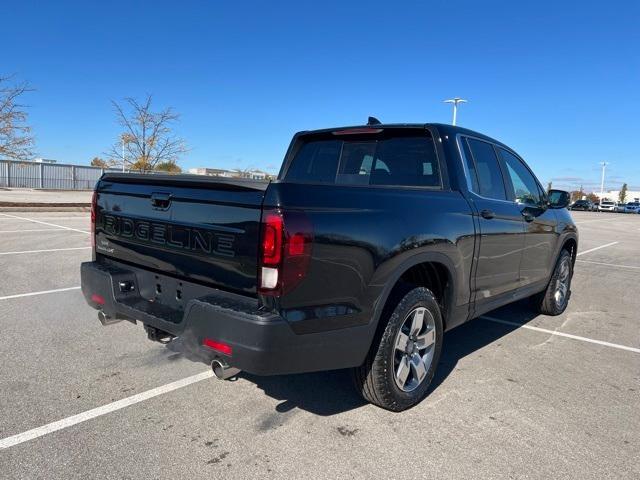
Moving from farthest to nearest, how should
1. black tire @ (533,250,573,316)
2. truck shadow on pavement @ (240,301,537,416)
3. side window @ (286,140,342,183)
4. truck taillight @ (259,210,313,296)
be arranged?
black tire @ (533,250,573,316) → side window @ (286,140,342,183) → truck shadow on pavement @ (240,301,537,416) → truck taillight @ (259,210,313,296)

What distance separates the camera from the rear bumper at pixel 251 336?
8.13 ft

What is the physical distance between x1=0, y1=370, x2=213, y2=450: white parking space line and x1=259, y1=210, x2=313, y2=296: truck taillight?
1485mm

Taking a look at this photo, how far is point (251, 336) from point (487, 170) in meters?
2.77

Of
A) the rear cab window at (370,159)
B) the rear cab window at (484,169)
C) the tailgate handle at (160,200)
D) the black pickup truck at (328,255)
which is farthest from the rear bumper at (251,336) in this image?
the rear cab window at (484,169)

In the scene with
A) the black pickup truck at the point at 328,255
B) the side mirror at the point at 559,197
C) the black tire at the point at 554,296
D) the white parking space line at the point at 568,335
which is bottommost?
the white parking space line at the point at 568,335

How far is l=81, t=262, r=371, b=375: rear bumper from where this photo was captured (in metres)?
2.48

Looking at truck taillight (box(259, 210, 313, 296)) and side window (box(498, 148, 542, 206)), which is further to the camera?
side window (box(498, 148, 542, 206))

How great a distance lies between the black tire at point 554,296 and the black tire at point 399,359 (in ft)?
9.63

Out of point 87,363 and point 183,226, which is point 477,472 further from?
point 87,363

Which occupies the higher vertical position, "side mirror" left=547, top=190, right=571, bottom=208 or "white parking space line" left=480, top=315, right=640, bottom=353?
"side mirror" left=547, top=190, right=571, bottom=208

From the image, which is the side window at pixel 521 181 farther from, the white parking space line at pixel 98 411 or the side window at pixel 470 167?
the white parking space line at pixel 98 411

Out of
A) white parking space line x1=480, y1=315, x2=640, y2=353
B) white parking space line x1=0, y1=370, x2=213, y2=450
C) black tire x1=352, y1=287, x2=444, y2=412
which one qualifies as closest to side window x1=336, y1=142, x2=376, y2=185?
black tire x1=352, y1=287, x2=444, y2=412

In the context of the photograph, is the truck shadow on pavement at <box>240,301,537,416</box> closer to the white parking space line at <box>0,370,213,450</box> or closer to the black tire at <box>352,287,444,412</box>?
the black tire at <box>352,287,444,412</box>

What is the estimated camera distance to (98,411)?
3.16 metres
